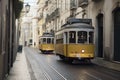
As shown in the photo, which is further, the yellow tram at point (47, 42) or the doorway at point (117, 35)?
the yellow tram at point (47, 42)

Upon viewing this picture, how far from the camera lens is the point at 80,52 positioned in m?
28.4

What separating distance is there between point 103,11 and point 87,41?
775 cm

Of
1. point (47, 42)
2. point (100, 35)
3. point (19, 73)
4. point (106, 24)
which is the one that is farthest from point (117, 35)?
point (47, 42)

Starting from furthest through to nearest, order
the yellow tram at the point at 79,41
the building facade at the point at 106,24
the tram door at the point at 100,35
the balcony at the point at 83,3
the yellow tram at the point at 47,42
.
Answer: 1. the yellow tram at the point at 47,42
2. the balcony at the point at 83,3
3. the tram door at the point at 100,35
4. the building facade at the point at 106,24
5. the yellow tram at the point at 79,41

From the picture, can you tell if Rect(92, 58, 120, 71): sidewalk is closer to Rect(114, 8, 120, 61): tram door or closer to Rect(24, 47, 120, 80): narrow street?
Rect(24, 47, 120, 80): narrow street

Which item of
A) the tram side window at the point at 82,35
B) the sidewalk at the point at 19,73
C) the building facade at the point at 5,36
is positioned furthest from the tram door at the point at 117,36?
the building facade at the point at 5,36

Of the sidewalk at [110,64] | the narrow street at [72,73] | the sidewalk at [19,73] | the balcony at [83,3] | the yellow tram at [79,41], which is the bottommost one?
the narrow street at [72,73]

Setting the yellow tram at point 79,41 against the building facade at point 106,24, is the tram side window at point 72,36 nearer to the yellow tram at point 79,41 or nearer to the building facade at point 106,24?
the yellow tram at point 79,41

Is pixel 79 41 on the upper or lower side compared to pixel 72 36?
lower

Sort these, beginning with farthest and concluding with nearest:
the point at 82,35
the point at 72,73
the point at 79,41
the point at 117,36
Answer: the point at 117,36, the point at 82,35, the point at 79,41, the point at 72,73

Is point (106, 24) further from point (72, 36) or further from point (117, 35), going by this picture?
point (72, 36)

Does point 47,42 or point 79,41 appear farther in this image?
point 47,42

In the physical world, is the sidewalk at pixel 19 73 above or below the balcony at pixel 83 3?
below

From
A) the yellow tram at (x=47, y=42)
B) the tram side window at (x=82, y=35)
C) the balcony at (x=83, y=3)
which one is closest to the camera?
the tram side window at (x=82, y=35)
